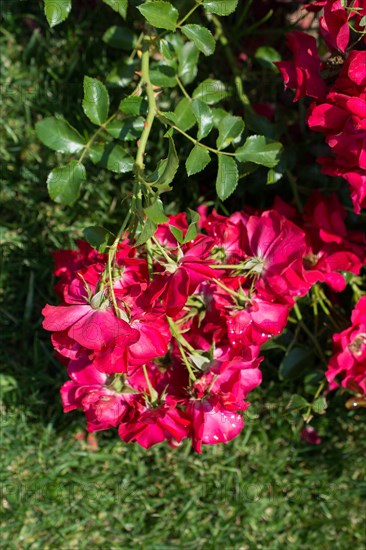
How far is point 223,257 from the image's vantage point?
1043 mm

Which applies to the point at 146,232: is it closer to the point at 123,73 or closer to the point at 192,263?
the point at 192,263

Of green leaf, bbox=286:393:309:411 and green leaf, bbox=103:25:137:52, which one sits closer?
green leaf, bbox=286:393:309:411

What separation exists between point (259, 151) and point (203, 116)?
0.39 feet

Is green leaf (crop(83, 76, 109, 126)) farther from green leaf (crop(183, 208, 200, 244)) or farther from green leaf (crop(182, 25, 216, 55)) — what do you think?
green leaf (crop(183, 208, 200, 244))

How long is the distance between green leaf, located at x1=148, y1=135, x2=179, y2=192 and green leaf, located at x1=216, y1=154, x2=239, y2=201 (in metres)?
0.19

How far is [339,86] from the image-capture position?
3.30 feet

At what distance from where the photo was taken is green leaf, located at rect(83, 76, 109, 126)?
1069 millimetres

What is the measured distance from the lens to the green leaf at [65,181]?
1087 mm

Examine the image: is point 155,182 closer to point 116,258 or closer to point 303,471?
point 116,258

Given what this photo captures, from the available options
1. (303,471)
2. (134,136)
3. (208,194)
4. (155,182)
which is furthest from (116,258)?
(303,471)

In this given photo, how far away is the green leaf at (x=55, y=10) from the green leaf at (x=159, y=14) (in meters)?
0.13

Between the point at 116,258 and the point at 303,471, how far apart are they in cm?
95

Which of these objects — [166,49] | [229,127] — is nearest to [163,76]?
[166,49]

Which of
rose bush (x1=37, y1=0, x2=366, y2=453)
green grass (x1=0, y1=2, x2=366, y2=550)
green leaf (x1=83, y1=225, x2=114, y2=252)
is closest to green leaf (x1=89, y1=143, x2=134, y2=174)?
rose bush (x1=37, y1=0, x2=366, y2=453)
